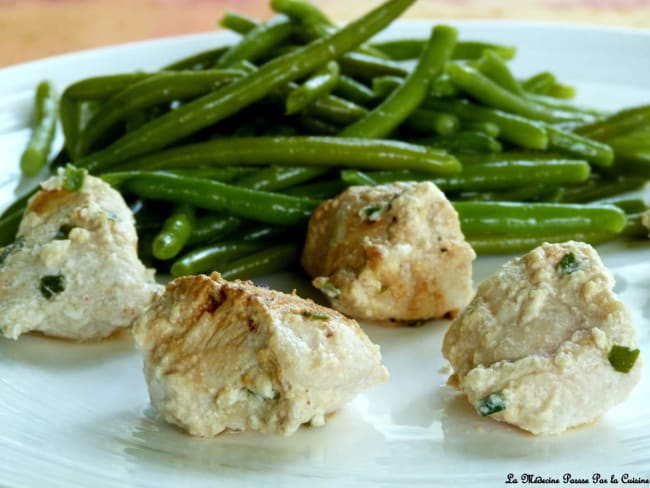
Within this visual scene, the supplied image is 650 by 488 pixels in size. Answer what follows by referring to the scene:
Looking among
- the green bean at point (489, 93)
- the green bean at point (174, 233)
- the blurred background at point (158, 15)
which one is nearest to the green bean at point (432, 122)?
the green bean at point (489, 93)

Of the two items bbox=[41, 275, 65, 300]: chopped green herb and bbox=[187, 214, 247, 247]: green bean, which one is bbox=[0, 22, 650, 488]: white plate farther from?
bbox=[187, 214, 247, 247]: green bean

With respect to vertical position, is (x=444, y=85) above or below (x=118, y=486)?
above

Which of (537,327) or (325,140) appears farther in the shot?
(325,140)

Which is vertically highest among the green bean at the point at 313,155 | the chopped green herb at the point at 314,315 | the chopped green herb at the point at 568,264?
the chopped green herb at the point at 568,264

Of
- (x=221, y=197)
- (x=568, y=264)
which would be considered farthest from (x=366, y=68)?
(x=568, y=264)

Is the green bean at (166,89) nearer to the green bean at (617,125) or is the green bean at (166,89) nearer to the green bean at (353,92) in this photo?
the green bean at (353,92)

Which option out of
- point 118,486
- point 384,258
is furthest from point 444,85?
point 118,486

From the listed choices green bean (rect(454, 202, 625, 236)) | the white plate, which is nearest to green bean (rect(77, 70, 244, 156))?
green bean (rect(454, 202, 625, 236))

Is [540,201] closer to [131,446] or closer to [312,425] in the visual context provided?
[312,425]
